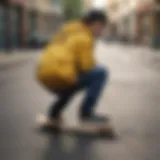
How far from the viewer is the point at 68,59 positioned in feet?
22.3

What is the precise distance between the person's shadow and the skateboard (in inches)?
6.9

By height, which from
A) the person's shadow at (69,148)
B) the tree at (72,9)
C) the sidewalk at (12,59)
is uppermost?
the tree at (72,9)

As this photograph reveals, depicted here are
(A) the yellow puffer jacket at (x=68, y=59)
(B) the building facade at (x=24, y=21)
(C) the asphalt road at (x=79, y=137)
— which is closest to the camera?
(C) the asphalt road at (x=79, y=137)

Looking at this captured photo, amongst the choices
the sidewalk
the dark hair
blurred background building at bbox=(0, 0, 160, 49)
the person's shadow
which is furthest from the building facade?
the person's shadow

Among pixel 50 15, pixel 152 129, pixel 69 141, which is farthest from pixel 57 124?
pixel 50 15

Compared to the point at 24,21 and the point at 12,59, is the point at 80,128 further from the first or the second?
the point at 24,21

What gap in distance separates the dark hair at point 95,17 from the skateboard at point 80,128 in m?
1.25

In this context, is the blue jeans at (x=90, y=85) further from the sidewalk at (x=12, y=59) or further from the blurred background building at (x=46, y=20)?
the blurred background building at (x=46, y=20)

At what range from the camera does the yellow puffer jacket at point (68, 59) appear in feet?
22.2

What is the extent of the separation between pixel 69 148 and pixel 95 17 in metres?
1.75

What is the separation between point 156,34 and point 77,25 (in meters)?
40.6

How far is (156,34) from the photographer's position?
4703cm

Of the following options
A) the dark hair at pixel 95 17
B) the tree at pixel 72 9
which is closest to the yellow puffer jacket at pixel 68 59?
the dark hair at pixel 95 17

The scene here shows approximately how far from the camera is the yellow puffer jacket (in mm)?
6758
